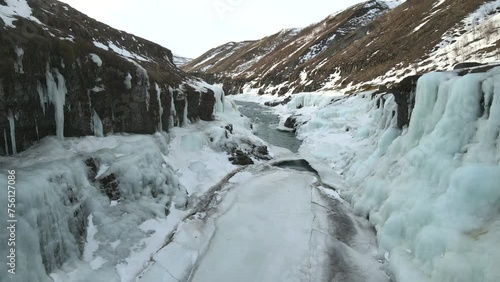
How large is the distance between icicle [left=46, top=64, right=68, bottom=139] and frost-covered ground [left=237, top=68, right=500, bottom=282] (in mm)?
12532

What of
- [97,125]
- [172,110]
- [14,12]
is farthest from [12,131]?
[172,110]

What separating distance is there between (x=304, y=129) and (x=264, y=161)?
13.1 meters

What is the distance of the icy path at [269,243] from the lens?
1046 cm

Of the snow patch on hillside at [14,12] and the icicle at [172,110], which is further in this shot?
the icicle at [172,110]

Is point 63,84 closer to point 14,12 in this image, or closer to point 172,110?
point 14,12

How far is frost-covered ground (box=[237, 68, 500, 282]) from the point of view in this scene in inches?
343

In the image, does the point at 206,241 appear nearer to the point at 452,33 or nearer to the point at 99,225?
the point at 99,225

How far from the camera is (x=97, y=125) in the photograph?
1507 cm

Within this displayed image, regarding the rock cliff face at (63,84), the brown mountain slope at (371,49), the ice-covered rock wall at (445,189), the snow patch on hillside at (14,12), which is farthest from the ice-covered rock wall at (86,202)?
the brown mountain slope at (371,49)

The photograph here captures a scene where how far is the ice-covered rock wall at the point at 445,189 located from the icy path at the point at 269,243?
1.09 metres

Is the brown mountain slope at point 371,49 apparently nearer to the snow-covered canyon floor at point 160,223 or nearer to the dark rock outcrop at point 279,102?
the dark rock outcrop at point 279,102

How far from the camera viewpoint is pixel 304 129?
115ft

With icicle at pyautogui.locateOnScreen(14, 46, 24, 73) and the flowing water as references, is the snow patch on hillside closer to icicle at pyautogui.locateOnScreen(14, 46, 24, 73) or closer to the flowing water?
icicle at pyautogui.locateOnScreen(14, 46, 24, 73)

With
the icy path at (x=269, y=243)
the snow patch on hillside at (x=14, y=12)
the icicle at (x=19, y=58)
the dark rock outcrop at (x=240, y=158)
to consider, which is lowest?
the icy path at (x=269, y=243)
